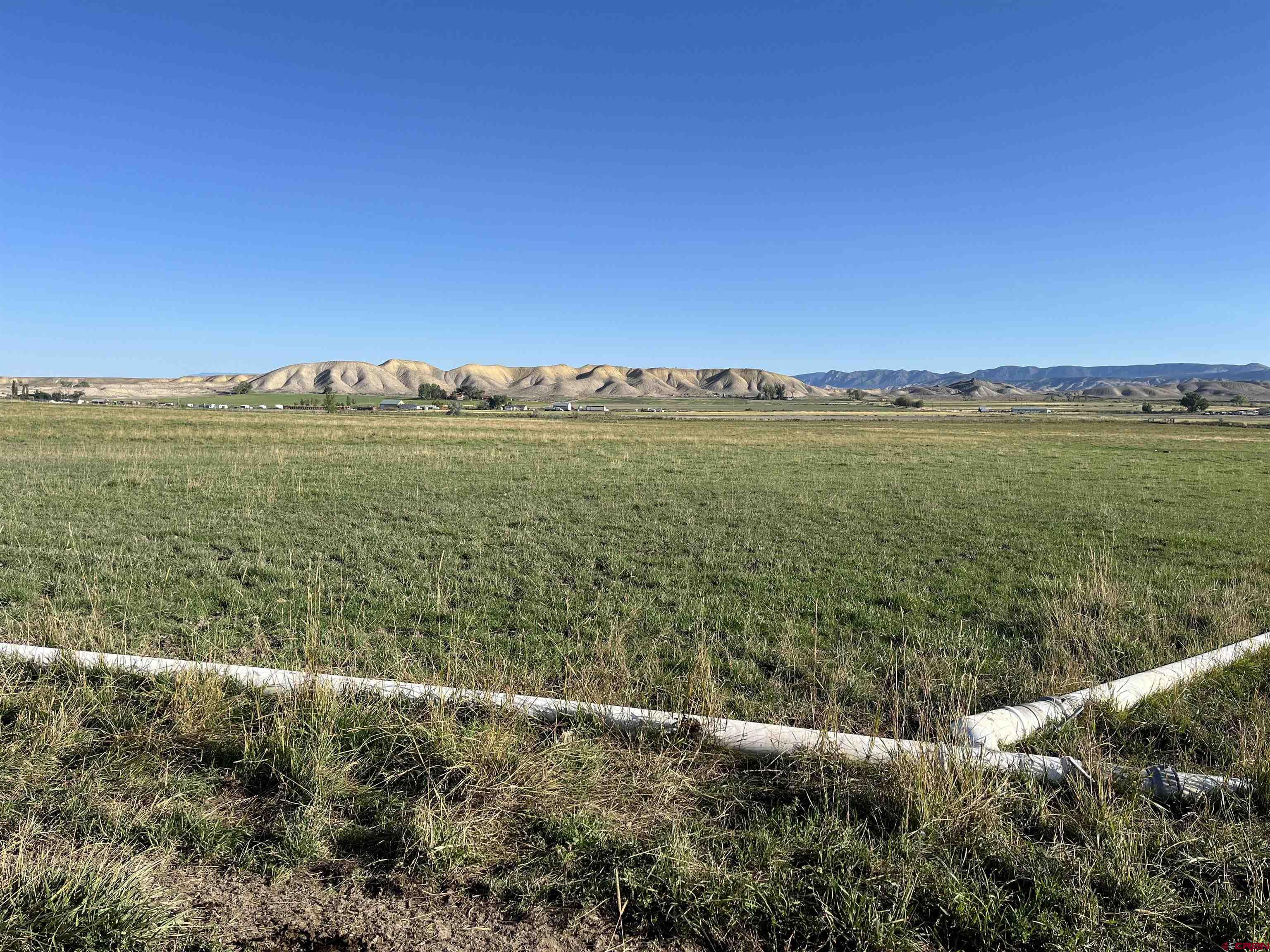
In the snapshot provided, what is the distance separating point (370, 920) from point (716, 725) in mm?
2165

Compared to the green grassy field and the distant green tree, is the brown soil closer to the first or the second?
the green grassy field

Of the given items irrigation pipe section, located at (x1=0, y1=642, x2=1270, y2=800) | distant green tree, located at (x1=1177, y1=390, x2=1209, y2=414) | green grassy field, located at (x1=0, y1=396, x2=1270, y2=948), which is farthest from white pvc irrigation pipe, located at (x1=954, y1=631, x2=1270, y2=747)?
distant green tree, located at (x1=1177, y1=390, x2=1209, y2=414)

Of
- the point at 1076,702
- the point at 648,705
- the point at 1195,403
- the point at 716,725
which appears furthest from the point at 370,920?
the point at 1195,403

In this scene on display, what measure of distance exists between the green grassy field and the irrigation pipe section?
0.41 feet

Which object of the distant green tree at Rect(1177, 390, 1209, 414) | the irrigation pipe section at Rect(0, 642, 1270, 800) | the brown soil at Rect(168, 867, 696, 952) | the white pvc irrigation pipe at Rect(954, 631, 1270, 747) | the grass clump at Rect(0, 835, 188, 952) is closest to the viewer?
the grass clump at Rect(0, 835, 188, 952)

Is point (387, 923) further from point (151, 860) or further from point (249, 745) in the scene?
point (249, 745)

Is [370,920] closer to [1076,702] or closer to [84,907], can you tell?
[84,907]

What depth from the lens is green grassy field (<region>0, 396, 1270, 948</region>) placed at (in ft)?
9.51

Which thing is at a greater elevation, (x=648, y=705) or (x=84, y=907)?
(x=84, y=907)

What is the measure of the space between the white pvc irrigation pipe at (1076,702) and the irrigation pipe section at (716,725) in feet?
0.08

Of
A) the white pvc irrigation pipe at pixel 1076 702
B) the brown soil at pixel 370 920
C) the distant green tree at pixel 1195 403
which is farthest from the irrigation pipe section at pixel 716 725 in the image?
the distant green tree at pixel 1195 403

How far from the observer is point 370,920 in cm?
277

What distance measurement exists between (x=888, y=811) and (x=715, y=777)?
947 millimetres

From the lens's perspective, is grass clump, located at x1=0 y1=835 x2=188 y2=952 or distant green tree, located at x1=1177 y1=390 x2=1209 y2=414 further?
distant green tree, located at x1=1177 y1=390 x2=1209 y2=414
